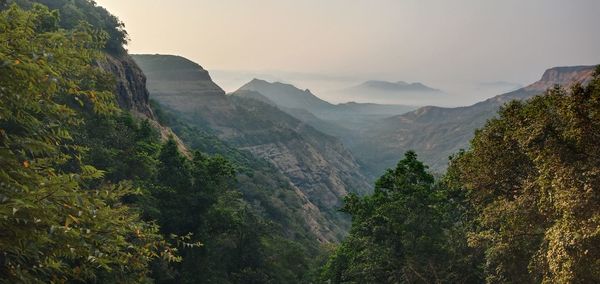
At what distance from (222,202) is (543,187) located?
26.9 metres

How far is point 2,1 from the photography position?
8.00 m

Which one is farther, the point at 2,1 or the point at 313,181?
the point at 313,181

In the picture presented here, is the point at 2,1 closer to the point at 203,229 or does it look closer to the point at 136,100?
the point at 203,229

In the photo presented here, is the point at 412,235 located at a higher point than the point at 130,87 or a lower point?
lower

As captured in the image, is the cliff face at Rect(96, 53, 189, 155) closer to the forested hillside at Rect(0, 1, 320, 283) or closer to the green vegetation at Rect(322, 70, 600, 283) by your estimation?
the forested hillside at Rect(0, 1, 320, 283)

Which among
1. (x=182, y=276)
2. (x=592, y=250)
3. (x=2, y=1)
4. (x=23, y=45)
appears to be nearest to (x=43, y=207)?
(x=23, y=45)

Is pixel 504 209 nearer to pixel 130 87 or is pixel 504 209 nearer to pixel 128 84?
pixel 128 84

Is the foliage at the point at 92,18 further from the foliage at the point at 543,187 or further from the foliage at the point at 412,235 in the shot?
the foliage at the point at 543,187

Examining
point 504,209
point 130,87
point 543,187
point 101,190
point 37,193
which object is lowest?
point 504,209

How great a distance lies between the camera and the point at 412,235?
86.6ft

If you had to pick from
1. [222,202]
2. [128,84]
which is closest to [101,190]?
[222,202]

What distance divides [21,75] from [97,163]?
98.3 feet

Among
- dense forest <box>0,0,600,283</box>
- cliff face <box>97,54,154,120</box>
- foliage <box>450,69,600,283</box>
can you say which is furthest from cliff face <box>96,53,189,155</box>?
foliage <box>450,69,600,283</box>

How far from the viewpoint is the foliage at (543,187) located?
575 inches
